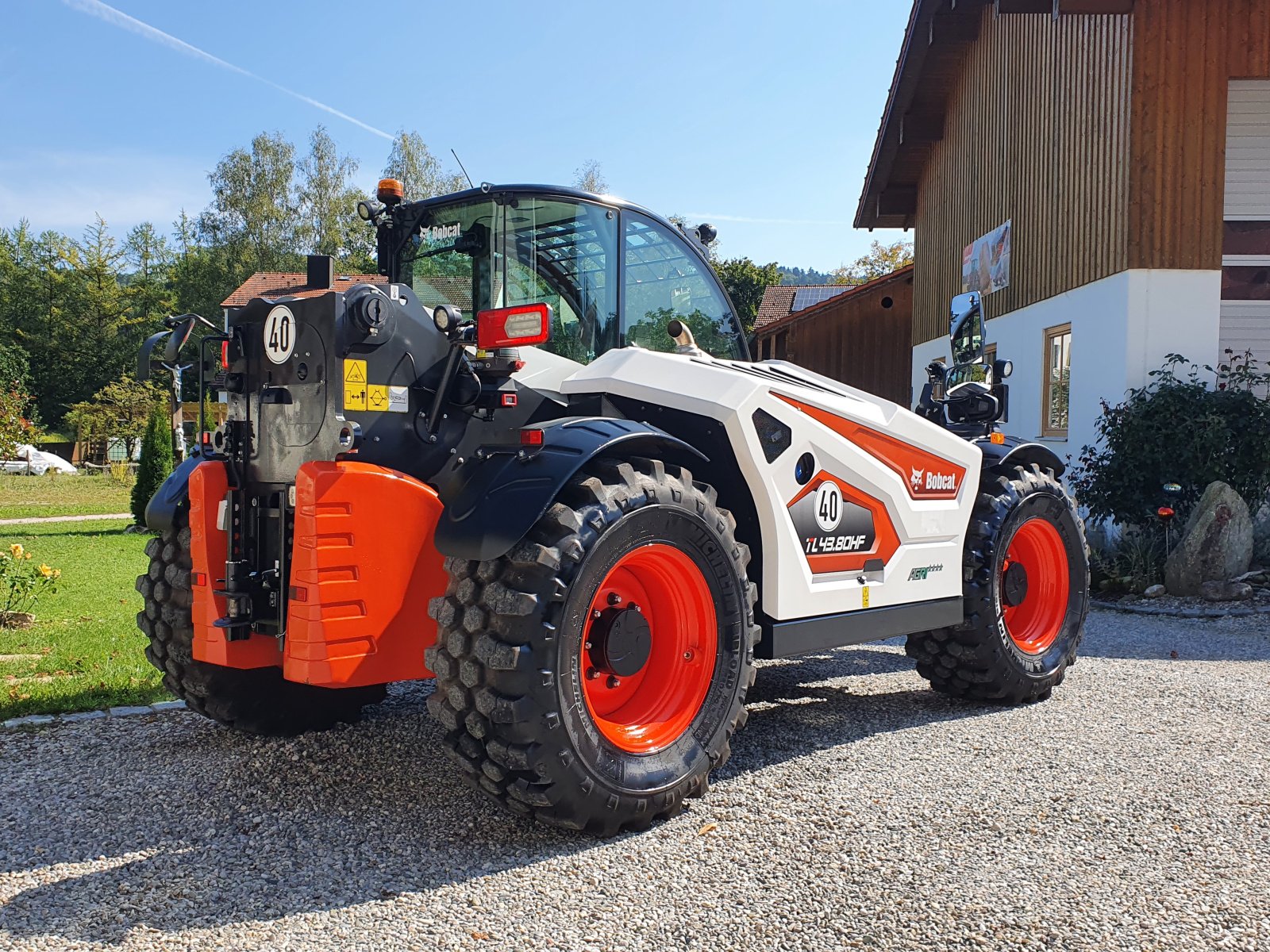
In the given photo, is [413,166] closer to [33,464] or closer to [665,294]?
[33,464]

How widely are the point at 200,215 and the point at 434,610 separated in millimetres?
49815

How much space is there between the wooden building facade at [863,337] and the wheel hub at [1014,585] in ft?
64.0

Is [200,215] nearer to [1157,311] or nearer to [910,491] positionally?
[1157,311]

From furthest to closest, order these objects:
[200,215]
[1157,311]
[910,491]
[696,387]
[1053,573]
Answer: [200,215] < [1157,311] < [1053,573] < [910,491] < [696,387]

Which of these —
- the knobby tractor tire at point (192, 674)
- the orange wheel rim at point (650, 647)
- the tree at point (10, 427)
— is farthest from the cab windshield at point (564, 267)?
the tree at point (10, 427)

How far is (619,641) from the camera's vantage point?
380 cm

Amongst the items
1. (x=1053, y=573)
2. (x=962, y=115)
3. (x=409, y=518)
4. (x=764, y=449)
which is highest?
(x=962, y=115)

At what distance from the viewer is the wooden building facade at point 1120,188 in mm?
11414

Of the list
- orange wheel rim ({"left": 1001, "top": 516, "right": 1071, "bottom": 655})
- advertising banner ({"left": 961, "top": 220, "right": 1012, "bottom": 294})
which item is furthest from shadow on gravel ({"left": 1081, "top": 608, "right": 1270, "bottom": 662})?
advertising banner ({"left": 961, "top": 220, "right": 1012, "bottom": 294})

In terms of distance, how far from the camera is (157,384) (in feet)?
108

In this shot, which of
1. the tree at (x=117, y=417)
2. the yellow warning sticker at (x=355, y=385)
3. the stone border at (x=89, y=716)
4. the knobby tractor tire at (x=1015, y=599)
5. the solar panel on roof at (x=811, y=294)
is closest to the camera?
the yellow warning sticker at (x=355, y=385)

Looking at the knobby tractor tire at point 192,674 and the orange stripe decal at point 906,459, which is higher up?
the orange stripe decal at point 906,459

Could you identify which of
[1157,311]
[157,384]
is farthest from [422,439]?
[157,384]

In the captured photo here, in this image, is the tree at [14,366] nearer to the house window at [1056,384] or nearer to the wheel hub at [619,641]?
the house window at [1056,384]
